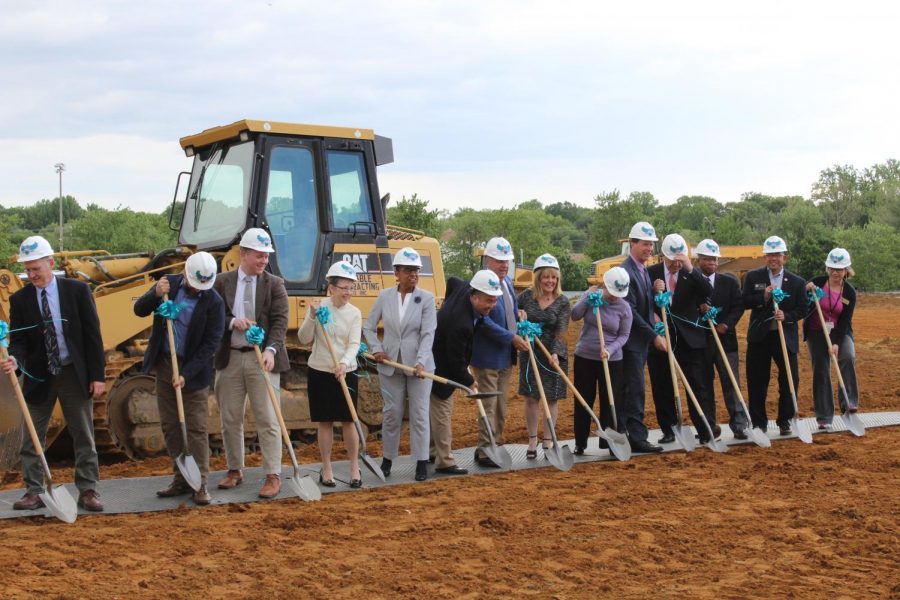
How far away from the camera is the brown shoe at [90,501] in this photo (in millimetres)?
7848

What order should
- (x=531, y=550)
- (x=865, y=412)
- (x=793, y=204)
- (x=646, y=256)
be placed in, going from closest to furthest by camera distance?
(x=531, y=550)
(x=646, y=256)
(x=865, y=412)
(x=793, y=204)

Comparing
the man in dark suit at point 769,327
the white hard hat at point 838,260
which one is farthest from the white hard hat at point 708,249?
the white hard hat at point 838,260

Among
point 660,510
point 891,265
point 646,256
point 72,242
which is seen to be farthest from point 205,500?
point 72,242

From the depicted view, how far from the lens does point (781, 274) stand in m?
11.4

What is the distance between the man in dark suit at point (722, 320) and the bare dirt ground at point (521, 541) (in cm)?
137

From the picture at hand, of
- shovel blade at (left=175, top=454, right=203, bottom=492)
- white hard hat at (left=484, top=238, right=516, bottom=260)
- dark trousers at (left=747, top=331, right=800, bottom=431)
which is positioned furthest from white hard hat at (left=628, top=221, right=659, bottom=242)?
shovel blade at (left=175, top=454, right=203, bottom=492)

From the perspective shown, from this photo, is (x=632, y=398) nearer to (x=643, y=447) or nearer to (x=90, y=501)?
(x=643, y=447)

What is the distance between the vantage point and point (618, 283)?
994cm

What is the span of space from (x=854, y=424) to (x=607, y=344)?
3355mm

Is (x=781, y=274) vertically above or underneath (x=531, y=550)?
above

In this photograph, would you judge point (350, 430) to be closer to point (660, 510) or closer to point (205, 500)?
point (205, 500)

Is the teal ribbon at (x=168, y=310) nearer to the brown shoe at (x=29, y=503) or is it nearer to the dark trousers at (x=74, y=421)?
the dark trousers at (x=74, y=421)

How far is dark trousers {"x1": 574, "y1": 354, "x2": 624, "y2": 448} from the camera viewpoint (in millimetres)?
10219

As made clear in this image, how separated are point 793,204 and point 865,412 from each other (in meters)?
74.6
